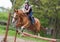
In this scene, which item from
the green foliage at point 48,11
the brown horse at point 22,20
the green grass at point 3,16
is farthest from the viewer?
the green grass at point 3,16

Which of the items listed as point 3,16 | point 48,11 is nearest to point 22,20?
point 48,11

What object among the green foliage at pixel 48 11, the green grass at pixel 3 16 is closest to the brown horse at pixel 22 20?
the green foliage at pixel 48 11

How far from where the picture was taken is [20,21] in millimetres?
15656

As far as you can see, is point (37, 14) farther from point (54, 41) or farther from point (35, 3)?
point (54, 41)

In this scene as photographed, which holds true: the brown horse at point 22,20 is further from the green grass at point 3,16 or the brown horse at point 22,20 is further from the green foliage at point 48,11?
the green grass at point 3,16

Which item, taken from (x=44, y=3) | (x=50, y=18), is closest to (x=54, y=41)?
(x=44, y=3)

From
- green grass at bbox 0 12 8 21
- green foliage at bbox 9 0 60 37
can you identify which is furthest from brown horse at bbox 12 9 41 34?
green grass at bbox 0 12 8 21

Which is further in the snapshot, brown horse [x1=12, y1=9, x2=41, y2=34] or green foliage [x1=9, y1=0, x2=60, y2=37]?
green foliage [x1=9, y1=0, x2=60, y2=37]

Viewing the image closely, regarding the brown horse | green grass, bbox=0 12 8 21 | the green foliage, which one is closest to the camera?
the brown horse

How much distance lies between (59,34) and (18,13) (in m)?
9.65

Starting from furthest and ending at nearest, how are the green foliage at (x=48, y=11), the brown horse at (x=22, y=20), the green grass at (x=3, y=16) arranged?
the green grass at (x=3, y=16) < the green foliage at (x=48, y=11) < the brown horse at (x=22, y=20)

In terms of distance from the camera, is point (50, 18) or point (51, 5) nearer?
point (51, 5)

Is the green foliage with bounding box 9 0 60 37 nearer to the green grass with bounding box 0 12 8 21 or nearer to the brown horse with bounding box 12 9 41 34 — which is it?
the green grass with bounding box 0 12 8 21

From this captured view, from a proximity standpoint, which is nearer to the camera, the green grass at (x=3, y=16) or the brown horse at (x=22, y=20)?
the brown horse at (x=22, y=20)
